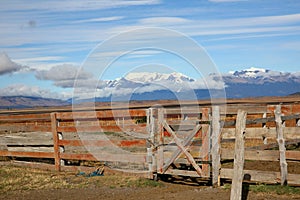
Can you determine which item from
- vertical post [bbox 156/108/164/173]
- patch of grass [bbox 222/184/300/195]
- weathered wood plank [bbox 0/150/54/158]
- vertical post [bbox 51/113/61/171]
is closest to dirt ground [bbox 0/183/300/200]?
patch of grass [bbox 222/184/300/195]

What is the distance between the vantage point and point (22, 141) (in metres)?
15.2

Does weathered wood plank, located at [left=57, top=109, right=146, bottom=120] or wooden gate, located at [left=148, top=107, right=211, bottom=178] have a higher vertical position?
weathered wood plank, located at [left=57, top=109, right=146, bottom=120]

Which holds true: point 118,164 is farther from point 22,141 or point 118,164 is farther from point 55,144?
point 22,141

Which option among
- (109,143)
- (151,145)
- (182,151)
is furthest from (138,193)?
(109,143)

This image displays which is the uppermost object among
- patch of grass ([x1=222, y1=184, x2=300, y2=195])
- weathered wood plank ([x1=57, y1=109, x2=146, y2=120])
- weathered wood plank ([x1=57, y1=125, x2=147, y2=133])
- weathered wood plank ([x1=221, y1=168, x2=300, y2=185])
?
weathered wood plank ([x1=57, y1=109, x2=146, y2=120])

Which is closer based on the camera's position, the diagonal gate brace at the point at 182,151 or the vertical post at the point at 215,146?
the vertical post at the point at 215,146

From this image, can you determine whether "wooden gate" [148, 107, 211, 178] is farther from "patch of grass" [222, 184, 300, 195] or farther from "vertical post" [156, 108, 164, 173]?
"patch of grass" [222, 184, 300, 195]

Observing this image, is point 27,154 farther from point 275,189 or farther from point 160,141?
point 275,189

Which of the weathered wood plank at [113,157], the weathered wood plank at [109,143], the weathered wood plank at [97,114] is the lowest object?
the weathered wood plank at [113,157]

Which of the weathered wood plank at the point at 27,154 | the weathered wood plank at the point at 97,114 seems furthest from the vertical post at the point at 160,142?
the weathered wood plank at the point at 27,154

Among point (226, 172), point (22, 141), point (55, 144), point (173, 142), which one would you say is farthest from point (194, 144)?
point (22, 141)

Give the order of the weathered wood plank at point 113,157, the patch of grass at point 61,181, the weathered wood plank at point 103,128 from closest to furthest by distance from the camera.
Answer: the patch of grass at point 61,181, the weathered wood plank at point 113,157, the weathered wood plank at point 103,128

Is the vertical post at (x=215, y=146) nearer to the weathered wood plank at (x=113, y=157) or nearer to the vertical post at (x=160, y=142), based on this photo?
the vertical post at (x=160, y=142)

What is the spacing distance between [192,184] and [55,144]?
473 centimetres
